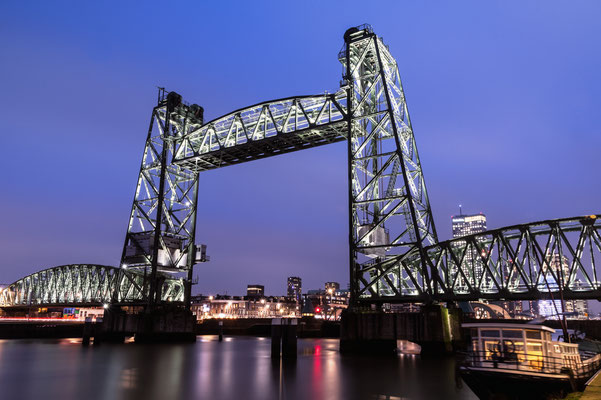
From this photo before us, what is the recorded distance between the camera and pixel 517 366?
14.8 m

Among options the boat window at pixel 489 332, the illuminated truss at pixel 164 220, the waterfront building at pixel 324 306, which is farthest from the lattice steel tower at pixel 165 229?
the waterfront building at pixel 324 306

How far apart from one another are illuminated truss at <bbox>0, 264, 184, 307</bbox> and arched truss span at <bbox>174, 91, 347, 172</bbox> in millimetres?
13604

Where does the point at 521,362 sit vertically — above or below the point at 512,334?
below

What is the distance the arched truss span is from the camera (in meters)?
38.7

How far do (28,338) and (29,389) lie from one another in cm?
4671

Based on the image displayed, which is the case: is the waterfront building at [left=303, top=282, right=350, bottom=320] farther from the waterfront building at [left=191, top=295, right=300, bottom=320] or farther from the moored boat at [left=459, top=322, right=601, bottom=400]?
the moored boat at [left=459, top=322, right=601, bottom=400]

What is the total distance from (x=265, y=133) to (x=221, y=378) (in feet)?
76.5

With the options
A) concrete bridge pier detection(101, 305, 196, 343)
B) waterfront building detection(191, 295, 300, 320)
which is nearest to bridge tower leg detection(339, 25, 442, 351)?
concrete bridge pier detection(101, 305, 196, 343)

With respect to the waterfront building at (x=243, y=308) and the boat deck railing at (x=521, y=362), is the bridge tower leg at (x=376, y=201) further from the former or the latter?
the waterfront building at (x=243, y=308)

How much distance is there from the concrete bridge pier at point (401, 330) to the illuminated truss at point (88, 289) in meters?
23.4

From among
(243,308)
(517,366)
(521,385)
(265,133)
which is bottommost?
(521,385)

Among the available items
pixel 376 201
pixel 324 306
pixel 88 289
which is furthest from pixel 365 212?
pixel 324 306

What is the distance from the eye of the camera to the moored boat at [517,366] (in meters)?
14.2

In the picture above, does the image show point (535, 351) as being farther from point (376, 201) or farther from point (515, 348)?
point (376, 201)
